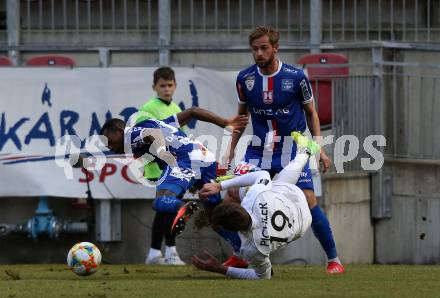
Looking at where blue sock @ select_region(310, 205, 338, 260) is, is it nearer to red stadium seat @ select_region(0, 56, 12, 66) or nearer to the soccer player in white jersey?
the soccer player in white jersey

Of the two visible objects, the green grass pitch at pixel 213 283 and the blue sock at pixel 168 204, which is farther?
the blue sock at pixel 168 204

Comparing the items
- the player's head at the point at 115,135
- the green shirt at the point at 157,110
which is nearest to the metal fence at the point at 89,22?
the green shirt at the point at 157,110

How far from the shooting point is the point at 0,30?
57.0ft

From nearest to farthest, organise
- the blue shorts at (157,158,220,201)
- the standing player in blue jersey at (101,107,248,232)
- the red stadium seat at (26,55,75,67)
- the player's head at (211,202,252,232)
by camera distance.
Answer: the player's head at (211,202,252,232)
the standing player in blue jersey at (101,107,248,232)
the blue shorts at (157,158,220,201)
the red stadium seat at (26,55,75,67)

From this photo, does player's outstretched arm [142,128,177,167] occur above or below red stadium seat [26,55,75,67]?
below

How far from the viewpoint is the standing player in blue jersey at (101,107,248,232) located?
11656 mm

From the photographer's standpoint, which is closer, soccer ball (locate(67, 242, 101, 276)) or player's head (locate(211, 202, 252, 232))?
player's head (locate(211, 202, 252, 232))

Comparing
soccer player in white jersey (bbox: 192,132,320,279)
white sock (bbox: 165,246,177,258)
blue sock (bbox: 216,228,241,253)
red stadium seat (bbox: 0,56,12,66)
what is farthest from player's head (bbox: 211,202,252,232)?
red stadium seat (bbox: 0,56,12,66)

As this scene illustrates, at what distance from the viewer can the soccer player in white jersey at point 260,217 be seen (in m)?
10.1

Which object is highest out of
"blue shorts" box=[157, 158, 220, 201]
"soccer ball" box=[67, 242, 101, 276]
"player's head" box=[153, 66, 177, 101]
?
"player's head" box=[153, 66, 177, 101]

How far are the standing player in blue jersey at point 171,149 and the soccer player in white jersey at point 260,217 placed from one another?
903 mm

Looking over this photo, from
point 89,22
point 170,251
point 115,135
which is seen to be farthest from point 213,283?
point 89,22

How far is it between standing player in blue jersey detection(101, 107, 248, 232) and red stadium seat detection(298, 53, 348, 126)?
2881 mm

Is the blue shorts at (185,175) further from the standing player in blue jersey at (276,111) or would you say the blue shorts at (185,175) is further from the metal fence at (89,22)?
the metal fence at (89,22)
